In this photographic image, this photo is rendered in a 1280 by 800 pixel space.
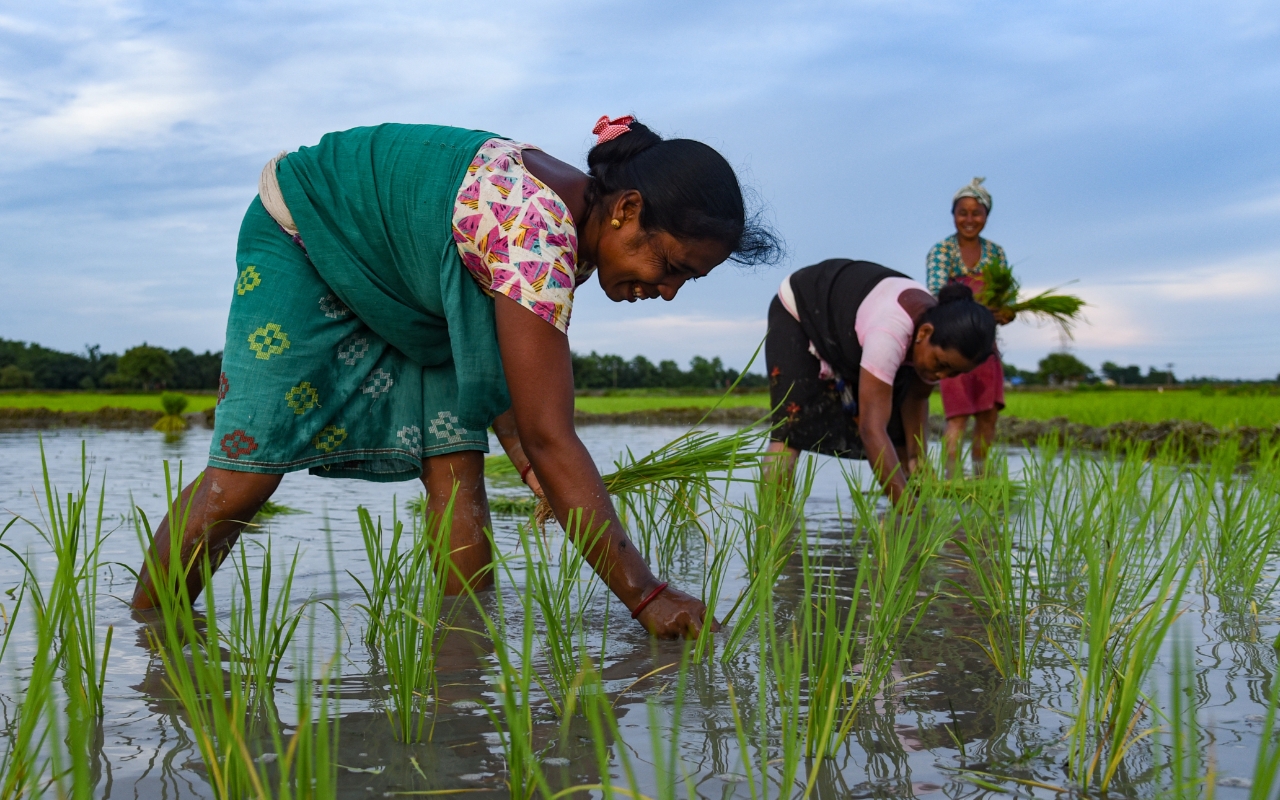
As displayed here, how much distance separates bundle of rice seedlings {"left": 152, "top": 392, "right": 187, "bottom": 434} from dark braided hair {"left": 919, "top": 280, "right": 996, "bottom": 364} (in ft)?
38.1

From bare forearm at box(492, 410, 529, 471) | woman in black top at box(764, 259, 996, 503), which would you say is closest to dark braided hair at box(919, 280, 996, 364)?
woman in black top at box(764, 259, 996, 503)

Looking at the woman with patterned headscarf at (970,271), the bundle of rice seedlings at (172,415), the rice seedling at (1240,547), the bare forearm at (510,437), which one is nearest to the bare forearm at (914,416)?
the woman with patterned headscarf at (970,271)

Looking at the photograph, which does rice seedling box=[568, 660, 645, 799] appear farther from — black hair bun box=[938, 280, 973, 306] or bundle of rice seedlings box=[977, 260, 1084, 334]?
bundle of rice seedlings box=[977, 260, 1084, 334]

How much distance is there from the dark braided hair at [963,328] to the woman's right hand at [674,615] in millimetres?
1891

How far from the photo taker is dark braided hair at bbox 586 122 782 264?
6.08 feet

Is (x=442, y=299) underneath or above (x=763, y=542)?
above

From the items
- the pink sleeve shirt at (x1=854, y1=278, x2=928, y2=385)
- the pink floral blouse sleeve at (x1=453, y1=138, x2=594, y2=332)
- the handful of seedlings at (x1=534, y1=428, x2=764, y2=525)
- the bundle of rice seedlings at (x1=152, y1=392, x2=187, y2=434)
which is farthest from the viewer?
the bundle of rice seedlings at (x1=152, y1=392, x2=187, y2=434)

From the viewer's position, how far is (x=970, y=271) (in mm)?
5445

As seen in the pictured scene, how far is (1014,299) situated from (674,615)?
4182mm

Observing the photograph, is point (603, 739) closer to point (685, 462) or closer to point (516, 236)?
point (516, 236)

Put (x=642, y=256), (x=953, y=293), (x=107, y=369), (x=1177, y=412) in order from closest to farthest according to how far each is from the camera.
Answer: (x=642, y=256) < (x=953, y=293) < (x=1177, y=412) < (x=107, y=369)

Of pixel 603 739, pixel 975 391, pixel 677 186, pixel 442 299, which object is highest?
pixel 677 186

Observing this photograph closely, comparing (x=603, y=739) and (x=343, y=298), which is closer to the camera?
(x=603, y=739)

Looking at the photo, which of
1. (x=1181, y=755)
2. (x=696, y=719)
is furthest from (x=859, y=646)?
(x=1181, y=755)
